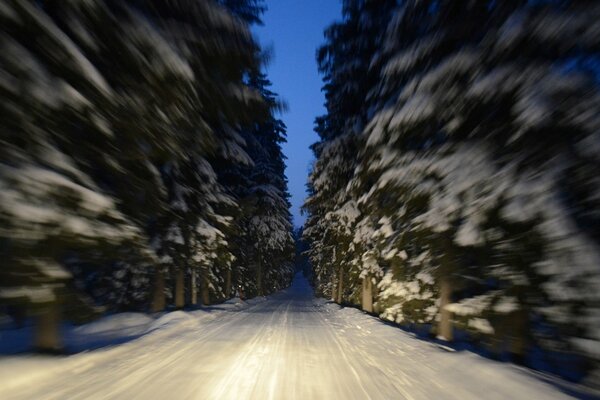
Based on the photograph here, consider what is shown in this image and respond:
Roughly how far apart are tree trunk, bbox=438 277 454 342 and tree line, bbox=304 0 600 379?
0.10ft

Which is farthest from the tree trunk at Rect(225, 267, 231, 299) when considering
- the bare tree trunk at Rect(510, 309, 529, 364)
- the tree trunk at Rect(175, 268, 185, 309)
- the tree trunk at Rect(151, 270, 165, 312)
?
the bare tree trunk at Rect(510, 309, 529, 364)

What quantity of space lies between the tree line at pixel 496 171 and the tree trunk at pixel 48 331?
6442 mm

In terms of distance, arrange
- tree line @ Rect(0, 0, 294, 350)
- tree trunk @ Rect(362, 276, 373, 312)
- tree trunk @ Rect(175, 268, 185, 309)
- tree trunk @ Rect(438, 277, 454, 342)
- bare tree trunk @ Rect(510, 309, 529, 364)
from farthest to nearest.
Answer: tree trunk @ Rect(362, 276, 373, 312) → tree trunk @ Rect(175, 268, 185, 309) → tree trunk @ Rect(438, 277, 454, 342) → bare tree trunk @ Rect(510, 309, 529, 364) → tree line @ Rect(0, 0, 294, 350)

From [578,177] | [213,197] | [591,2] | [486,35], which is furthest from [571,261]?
[213,197]

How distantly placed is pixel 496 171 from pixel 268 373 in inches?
177

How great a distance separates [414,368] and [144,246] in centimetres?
503

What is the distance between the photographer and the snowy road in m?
4.44

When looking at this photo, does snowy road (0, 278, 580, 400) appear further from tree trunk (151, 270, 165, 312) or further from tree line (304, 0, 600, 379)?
tree trunk (151, 270, 165, 312)

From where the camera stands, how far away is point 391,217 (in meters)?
8.26

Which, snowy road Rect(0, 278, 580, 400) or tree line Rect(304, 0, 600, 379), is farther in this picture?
snowy road Rect(0, 278, 580, 400)

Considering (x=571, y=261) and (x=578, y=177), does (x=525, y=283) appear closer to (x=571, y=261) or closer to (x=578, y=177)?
(x=571, y=261)

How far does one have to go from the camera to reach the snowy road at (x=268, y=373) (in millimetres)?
4438

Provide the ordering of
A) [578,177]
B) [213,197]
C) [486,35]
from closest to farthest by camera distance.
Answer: [578,177] → [486,35] → [213,197]

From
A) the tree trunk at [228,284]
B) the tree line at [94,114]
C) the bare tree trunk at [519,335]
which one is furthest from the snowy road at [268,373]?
the tree trunk at [228,284]
